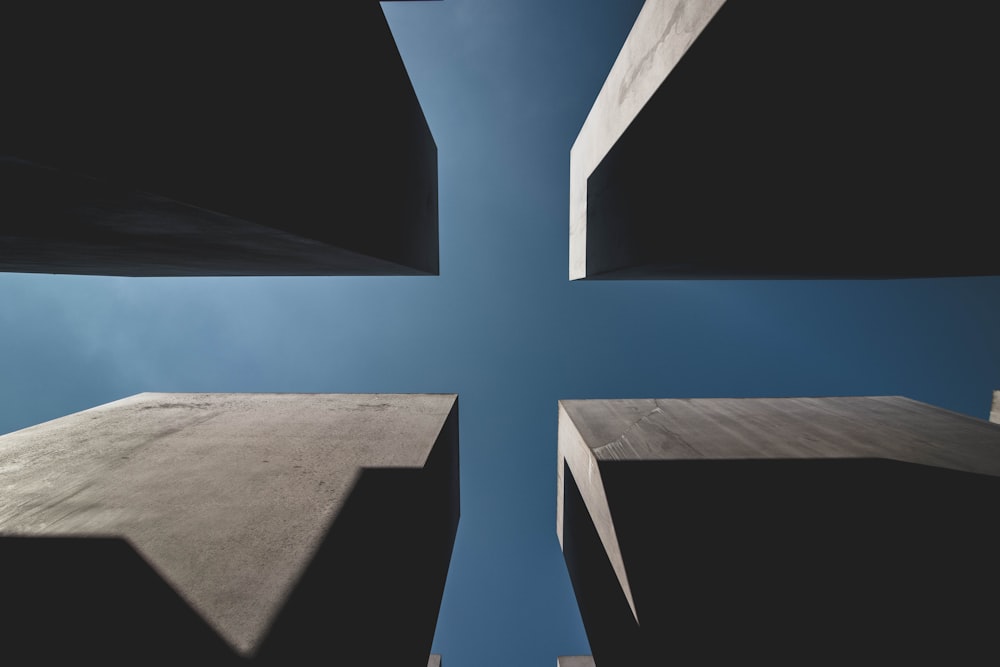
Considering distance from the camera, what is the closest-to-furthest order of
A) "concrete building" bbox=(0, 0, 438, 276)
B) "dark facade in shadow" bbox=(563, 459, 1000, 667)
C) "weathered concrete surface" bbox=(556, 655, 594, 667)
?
"concrete building" bbox=(0, 0, 438, 276), "dark facade in shadow" bbox=(563, 459, 1000, 667), "weathered concrete surface" bbox=(556, 655, 594, 667)

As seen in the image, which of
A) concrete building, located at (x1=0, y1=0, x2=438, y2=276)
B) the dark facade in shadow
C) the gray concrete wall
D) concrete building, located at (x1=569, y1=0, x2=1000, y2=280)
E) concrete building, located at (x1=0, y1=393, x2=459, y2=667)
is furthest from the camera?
the gray concrete wall

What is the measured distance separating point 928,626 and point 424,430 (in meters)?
5.21

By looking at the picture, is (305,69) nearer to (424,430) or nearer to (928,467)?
(424,430)

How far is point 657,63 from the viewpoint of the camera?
138 inches

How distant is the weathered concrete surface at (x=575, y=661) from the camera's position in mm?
6747

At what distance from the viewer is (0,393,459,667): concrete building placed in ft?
7.42

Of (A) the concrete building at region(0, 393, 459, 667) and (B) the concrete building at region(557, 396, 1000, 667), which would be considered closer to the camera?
(A) the concrete building at region(0, 393, 459, 667)

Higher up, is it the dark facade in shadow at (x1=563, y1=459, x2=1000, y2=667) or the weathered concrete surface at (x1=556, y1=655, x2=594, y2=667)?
the dark facade in shadow at (x1=563, y1=459, x2=1000, y2=667)

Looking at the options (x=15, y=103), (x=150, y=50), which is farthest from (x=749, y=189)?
(x=15, y=103)

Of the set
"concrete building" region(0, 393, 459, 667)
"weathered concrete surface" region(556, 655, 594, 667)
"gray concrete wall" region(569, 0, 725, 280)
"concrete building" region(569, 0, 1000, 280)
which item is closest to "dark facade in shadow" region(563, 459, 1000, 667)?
"concrete building" region(0, 393, 459, 667)

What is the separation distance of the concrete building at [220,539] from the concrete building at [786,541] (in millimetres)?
2190

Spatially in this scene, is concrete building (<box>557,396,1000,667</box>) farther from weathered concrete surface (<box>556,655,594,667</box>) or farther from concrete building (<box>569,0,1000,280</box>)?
weathered concrete surface (<box>556,655,594,667</box>)

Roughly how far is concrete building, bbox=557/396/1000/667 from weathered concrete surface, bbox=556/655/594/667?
2729 millimetres

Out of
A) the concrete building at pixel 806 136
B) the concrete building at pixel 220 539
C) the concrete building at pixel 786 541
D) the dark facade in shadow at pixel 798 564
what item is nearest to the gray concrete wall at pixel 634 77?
the concrete building at pixel 806 136
